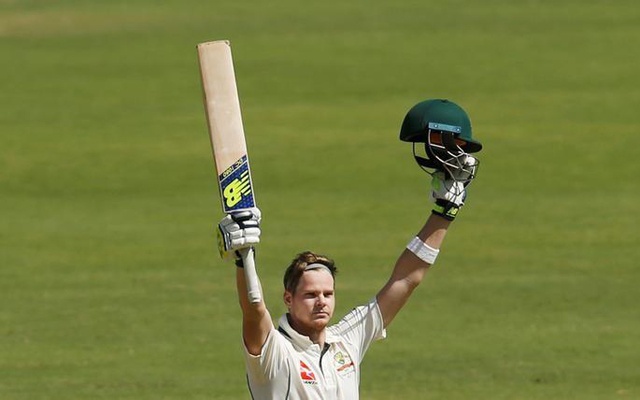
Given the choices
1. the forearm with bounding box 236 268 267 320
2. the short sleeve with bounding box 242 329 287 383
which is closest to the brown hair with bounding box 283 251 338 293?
the short sleeve with bounding box 242 329 287 383

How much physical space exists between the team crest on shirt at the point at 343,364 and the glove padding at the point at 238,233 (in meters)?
0.77

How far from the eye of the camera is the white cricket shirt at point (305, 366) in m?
6.55

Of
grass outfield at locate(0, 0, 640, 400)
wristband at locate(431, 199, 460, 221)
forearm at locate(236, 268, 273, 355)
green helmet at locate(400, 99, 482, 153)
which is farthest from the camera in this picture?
grass outfield at locate(0, 0, 640, 400)

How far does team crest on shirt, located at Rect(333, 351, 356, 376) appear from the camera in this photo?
269 inches

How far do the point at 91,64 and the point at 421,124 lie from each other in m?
27.3

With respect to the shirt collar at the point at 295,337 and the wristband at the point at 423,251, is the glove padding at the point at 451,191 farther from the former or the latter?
the shirt collar at the point at 295,337

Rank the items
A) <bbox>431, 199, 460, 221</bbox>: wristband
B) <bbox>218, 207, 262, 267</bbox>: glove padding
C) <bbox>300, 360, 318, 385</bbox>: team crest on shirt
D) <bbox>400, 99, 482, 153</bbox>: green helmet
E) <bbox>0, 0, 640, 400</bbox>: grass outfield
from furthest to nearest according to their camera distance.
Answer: <bbox>0, 0, 640, 400</bbox>: grass outfield → <bbox>431, 199, 460, 221</bbox>: wristband → <bbox>400, 99, 482, 153</bbox>: green helmet → <bbox>300, 360, 318, 385</bbox>: team crest on shirt → <bbox>218, 207, 262, 267</bbox>: glove padding

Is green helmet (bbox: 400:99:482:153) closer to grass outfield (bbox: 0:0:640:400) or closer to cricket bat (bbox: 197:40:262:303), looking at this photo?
cricket bat (bbox: 197:40:262:303)

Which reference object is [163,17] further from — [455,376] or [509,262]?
[455,376]

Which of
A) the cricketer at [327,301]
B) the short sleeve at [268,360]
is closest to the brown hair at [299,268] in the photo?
the cricketer at [327,301]

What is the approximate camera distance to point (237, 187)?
255 inches

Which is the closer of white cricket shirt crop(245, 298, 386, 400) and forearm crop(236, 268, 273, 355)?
forearm crop(236, 268, 273, 355)

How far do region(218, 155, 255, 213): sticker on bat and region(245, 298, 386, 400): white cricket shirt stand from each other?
1.81ft

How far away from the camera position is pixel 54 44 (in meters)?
36.1
